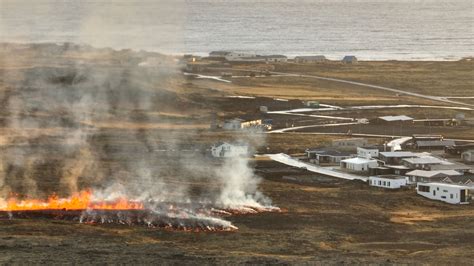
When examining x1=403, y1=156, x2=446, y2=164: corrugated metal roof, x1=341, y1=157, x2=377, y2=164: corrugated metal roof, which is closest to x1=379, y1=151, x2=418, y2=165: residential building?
x1=403, y1=156, x2=446, y2=164: corrugated metal roof

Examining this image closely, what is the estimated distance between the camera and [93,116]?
346 ft

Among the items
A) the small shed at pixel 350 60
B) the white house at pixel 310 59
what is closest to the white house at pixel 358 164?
the small shed at pixel 350 60

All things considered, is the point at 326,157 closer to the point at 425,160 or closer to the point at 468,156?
the point at 425,160

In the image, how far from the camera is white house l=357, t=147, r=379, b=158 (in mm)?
88125

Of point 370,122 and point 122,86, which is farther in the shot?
point 122,86

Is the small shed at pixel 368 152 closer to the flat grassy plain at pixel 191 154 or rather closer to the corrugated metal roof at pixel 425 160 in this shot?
the corrugated metal roof at pixel 425 160

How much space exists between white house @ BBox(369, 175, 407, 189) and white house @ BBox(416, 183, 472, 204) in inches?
115

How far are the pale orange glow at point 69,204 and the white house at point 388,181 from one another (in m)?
19.0

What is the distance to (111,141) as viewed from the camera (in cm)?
9325

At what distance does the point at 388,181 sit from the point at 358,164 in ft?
24.2

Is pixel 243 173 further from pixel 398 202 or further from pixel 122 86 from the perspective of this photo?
pixel 122 86

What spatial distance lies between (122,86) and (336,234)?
209ft

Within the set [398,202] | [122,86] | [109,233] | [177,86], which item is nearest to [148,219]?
[109,233]

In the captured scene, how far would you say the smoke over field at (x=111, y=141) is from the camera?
230 ft
